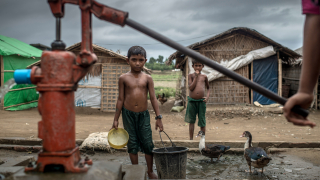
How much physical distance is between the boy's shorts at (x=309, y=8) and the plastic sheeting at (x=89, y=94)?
11.7 m

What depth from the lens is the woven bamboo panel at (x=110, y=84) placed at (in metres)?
12.0

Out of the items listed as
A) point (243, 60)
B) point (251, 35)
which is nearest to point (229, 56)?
point (243, 60)

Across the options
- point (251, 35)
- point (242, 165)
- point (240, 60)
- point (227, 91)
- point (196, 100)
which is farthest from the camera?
point (227, 91)

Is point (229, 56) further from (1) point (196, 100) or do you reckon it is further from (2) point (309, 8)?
(2) point (309, 8)

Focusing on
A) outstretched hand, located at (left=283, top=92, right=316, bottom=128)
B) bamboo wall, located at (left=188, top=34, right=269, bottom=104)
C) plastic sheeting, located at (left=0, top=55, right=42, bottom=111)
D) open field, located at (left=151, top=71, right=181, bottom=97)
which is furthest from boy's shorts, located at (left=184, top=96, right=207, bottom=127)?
open field, located at (left=151, top=71, right=181, bottom=97)

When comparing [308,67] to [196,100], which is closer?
[308,67]

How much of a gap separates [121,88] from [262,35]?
31.2 ft

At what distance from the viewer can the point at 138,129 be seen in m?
3.50

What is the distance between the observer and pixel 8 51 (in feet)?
38.1

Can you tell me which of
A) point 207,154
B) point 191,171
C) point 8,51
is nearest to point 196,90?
point 207,154

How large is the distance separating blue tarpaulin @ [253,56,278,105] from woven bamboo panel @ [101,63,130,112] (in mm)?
6153

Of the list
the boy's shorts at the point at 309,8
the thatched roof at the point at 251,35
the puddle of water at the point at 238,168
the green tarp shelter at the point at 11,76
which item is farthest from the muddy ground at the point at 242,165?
the green tarp shelter at the point at 11,76

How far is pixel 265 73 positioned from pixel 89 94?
863cm

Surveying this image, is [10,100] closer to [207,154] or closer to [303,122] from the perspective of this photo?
[207,154]
